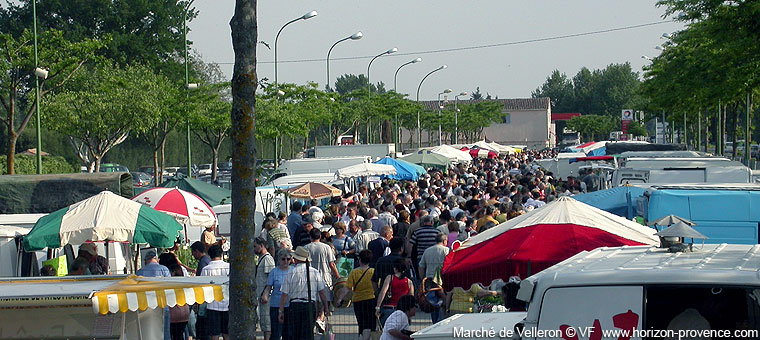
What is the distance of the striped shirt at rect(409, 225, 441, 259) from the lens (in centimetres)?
1342

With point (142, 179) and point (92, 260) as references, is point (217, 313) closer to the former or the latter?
point (92, 260)

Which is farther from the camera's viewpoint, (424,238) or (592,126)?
(592,126)

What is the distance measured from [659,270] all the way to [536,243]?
3.55 m

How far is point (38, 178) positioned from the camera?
706 inches

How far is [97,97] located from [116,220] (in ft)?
78.6

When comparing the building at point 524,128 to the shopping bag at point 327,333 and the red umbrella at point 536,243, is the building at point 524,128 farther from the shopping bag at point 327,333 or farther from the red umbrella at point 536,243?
the red umbrella at point 536,243

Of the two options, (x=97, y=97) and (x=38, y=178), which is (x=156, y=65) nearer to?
(x=97, y=97)

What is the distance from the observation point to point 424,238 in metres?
13.5

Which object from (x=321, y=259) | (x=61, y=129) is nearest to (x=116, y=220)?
(x=321, y=259)

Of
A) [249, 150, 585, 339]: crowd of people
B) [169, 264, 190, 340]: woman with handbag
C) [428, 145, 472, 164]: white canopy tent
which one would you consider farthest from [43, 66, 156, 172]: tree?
[169, 264, 190, 340]: woman with handbag

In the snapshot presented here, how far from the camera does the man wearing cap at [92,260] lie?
12.3 m

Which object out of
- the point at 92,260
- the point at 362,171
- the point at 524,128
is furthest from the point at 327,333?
the point at 524,128

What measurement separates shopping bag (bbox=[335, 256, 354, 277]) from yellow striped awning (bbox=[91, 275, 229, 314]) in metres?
5.62

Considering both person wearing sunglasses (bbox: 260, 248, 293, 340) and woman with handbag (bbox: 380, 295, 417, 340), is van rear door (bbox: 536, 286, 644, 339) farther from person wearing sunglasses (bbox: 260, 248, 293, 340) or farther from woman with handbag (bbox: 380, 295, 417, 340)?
person wearing sunglasses (bbox: 260, 248, 293, 340)
